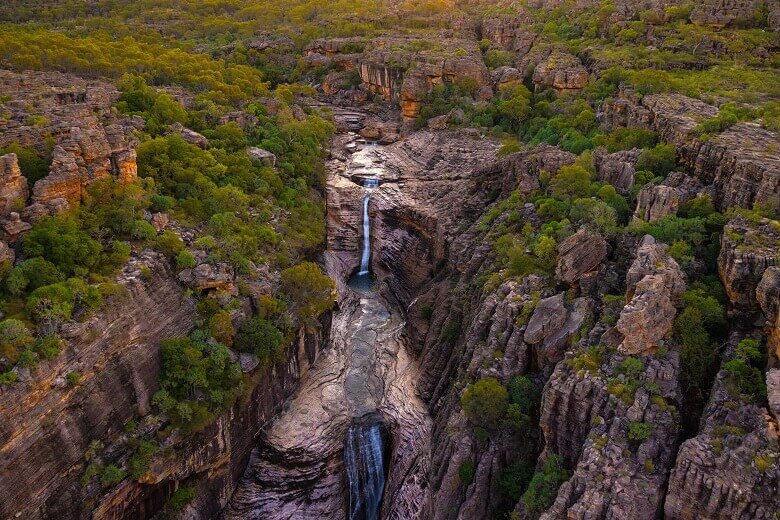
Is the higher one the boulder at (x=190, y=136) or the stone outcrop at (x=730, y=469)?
the boulder at (x=190, y=136)

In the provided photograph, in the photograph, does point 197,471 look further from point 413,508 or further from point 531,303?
point 531,303

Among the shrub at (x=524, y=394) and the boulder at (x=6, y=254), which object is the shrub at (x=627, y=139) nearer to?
the shrub at (x=524, y=394)

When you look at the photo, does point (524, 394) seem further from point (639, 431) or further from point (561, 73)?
point (561, 73)

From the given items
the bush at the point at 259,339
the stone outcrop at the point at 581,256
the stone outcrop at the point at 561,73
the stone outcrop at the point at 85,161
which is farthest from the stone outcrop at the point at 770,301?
the stone outcrop at the point at 561,73

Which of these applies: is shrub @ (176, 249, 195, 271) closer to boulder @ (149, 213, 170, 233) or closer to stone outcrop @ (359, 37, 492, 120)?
boulder @ (149, 213, 170, 233)

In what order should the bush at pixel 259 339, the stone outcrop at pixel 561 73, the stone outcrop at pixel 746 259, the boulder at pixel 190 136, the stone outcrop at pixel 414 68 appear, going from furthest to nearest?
the stone outcrop at pixel 414 68 → the stone outcrop at pixel 561 73 → the boulder at pixel 190 136 → the bush at pixel 259 339 → the stone outcrop at pixel 746 259

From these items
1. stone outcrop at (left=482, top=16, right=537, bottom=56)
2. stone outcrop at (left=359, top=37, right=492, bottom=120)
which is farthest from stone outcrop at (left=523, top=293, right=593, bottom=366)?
stone outcrop at (left=482, top=16, right=537, bottom=56)
